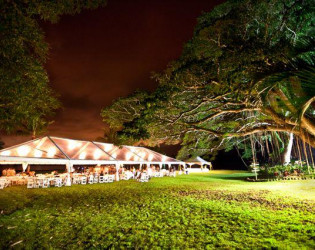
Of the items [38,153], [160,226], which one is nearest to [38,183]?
[38,153]

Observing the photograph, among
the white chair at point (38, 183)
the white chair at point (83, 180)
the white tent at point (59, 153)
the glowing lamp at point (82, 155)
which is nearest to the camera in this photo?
the white tent at point (59, 153)

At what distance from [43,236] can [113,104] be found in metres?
5.06

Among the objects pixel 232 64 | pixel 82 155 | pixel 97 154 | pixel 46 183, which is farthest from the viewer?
pixel 97 154

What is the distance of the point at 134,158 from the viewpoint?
2042cm

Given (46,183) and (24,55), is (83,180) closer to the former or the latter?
(46,183)

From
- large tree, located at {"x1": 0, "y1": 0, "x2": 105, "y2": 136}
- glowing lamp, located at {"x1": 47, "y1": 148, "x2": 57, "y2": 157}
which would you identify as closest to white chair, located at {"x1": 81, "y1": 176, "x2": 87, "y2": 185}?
glowing lamp, located at {"x1": 47, "y1": 148, "x2": 57, "y2": 157}

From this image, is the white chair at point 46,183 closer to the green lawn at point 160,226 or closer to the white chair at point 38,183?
the white chair at point 38,183

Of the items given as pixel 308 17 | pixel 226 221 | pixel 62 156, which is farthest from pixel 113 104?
pixel 62 156

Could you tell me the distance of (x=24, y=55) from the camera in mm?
6656

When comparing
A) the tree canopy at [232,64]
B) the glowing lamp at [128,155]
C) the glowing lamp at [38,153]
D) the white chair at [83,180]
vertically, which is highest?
the tree canopy at [232,64]

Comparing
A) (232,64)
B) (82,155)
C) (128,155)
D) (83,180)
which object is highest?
(232,64)

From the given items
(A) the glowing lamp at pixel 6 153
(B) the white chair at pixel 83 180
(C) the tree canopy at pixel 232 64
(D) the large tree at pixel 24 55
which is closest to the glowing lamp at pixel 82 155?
(B) the white chair at pixel 83 180

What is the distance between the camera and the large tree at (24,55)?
17.1ft

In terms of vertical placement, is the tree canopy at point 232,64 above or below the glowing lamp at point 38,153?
above
